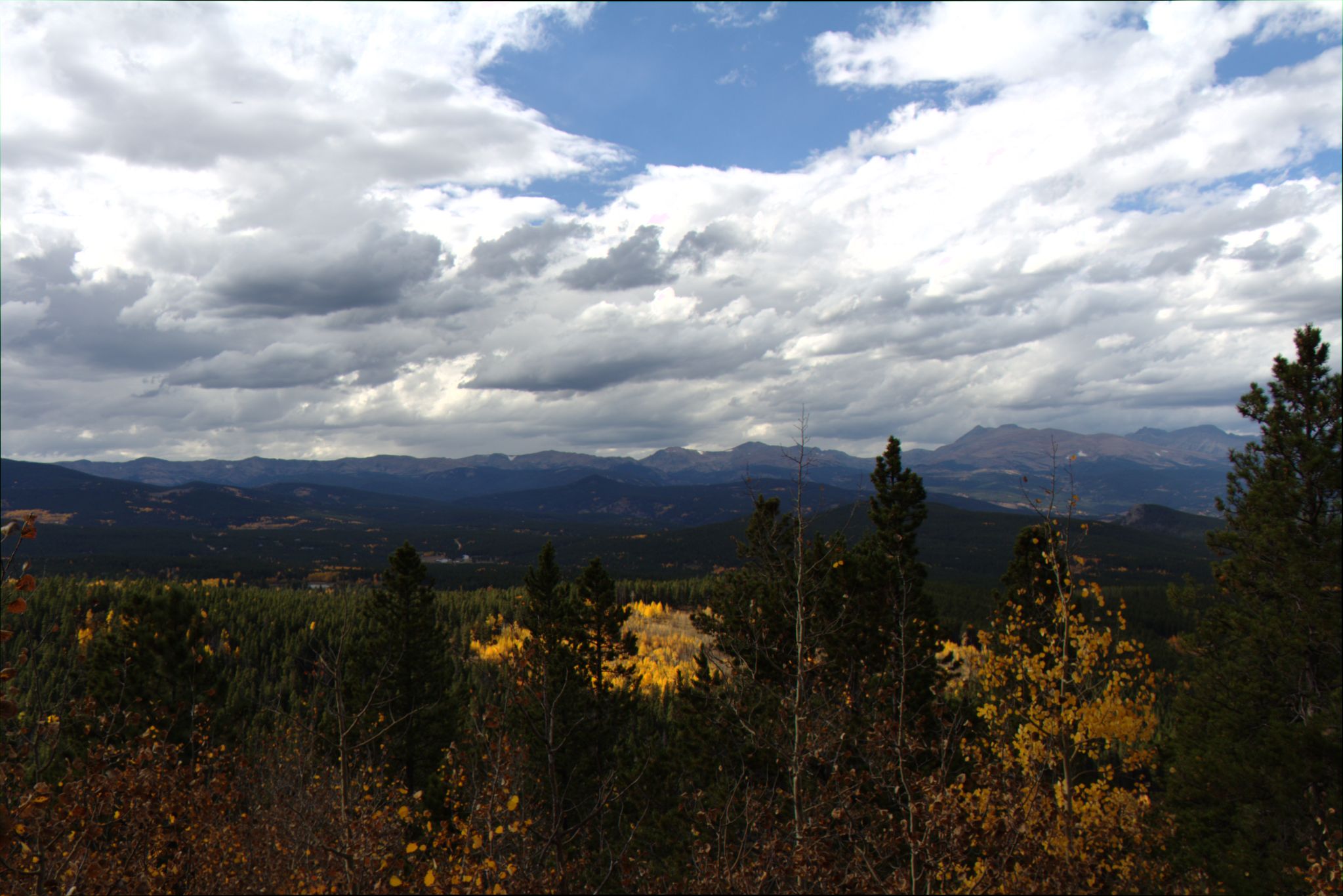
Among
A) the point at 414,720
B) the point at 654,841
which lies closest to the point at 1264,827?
the point at 654,841

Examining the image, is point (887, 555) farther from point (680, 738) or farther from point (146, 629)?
point (146, 629)

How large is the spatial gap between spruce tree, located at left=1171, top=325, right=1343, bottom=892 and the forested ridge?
0.10 meters

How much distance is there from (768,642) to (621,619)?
1238 centimetres

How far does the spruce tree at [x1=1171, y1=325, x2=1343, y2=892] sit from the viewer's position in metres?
23.0

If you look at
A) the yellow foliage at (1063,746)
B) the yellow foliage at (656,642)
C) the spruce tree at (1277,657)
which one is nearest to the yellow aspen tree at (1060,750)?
the yellow foliage at (1063,746)

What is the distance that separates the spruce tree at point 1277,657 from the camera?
2295 cm

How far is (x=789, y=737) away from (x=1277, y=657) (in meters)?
18.8

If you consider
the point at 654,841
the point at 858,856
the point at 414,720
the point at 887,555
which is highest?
the point at 887,555

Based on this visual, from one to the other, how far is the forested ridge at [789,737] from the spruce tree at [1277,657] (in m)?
0.10

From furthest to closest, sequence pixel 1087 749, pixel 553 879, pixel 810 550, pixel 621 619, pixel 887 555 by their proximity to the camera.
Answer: pixel 621 619 → pixel 887 555 → pixel 810 550 → pixel 1087 749 → pixel 553 879

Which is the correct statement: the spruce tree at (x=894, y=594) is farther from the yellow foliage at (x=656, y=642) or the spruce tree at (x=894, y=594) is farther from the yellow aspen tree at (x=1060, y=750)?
the yellow foliage at (x=656, y=642)

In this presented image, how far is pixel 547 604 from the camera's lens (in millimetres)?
34906

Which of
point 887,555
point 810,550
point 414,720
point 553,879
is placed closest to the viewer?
point 553,879

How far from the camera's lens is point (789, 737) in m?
18.0
